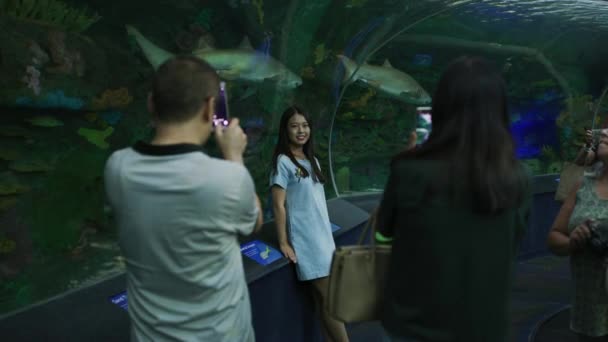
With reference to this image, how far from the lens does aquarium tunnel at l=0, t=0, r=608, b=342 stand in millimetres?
2746

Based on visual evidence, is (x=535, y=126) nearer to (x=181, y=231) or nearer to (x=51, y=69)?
(x=51, y=69)

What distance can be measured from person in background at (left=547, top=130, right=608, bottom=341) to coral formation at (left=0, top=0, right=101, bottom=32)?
2.70 m

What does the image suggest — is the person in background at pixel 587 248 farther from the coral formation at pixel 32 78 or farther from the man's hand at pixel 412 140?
the coral formation at pixel 32 78

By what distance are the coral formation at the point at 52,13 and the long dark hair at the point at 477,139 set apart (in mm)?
2159

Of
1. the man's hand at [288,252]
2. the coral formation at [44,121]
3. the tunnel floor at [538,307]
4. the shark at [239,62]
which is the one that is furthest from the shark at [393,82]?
the coral formation at [44,121]

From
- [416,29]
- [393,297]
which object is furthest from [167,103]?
[416,29]

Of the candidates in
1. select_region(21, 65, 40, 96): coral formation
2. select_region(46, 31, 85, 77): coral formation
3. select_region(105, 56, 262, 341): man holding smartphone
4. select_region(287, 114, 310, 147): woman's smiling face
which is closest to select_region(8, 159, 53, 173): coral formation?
select_region(21, 65, 40, 96): coral formation

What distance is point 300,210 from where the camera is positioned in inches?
129

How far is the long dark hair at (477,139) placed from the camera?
1454mm

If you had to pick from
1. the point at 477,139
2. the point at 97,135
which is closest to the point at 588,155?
the point at 477,139

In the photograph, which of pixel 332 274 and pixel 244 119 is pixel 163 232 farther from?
pixel 244 119

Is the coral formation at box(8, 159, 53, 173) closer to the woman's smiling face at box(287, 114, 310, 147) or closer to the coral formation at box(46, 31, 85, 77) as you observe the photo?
the coral formation at box(46, 31, 85, 77)

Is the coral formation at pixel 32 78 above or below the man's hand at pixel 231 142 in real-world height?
above

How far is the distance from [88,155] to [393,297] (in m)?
2.24
